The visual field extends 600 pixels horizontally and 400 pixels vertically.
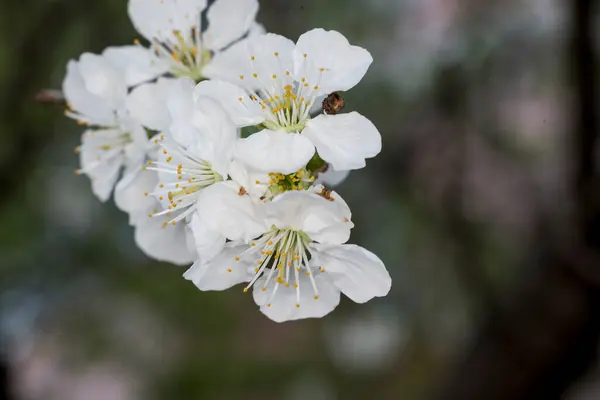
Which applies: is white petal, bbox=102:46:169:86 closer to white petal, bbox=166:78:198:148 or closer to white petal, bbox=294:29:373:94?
white petal, bbox=166:78:198:148

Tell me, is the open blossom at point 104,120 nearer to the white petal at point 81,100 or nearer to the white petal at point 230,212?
the white petal at point 81,100

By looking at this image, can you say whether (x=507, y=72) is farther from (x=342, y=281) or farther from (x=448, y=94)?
(x=342, y=281)

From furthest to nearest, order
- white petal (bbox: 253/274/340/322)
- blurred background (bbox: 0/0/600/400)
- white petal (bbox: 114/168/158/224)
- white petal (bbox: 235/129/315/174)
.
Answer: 1. blurred background (bbox: 0/0/600/400)
2. white petal (bbox: 114/168/158/224)
3. white petal (bbox: 253/274/340/322)
4. white petal (bbox: 235/129/315/174)

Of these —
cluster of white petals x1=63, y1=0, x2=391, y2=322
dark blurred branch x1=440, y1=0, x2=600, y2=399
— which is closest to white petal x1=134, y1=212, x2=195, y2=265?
cluster of white petals x1=63, y1=0, x2=391, y2=322

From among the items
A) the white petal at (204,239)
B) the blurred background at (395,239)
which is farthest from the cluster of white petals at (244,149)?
the blurred background at (395,239)

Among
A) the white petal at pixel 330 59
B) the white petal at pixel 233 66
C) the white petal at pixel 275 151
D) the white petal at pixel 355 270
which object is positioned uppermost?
the white petal at pixel 330 59

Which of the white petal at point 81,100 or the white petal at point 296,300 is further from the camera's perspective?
the white petal at point 81,100

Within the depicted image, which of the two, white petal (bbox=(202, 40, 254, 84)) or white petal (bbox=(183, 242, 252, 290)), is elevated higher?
white petal (bbox=(202, 40, 254, 84))
